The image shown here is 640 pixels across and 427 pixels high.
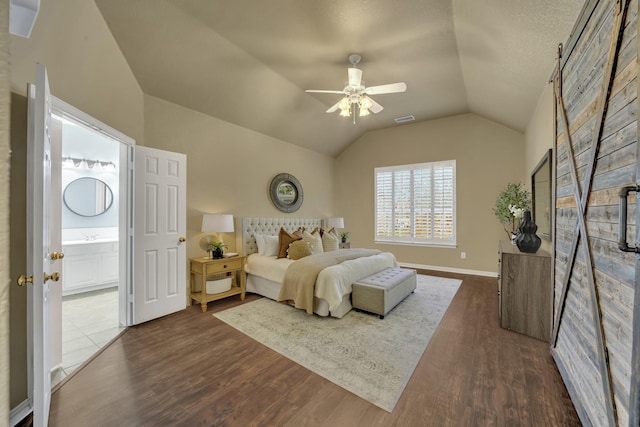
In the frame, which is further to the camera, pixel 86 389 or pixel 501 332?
pixel 501 332

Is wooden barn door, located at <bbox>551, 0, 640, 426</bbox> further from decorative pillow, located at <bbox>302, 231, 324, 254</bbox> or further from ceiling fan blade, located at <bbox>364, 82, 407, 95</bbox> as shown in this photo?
decorative pillow, located at <bbox>302, 231, 324, 254</bbox>

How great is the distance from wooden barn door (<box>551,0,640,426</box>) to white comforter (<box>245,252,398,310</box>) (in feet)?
6.77

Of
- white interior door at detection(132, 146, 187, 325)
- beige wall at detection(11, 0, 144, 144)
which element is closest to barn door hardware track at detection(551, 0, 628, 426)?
beige wall at detection(11, 0, 144, 144)

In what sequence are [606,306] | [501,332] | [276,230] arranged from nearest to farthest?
[606,306], [501,332], [276,230]

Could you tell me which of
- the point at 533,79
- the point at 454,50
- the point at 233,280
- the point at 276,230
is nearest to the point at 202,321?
the point at 233,280

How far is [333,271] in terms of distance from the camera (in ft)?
10.8

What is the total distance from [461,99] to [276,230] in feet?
13.9

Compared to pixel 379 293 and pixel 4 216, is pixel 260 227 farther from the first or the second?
pixel 4 216

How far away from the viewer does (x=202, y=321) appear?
10.6ft

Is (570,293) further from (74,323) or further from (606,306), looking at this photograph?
(74,323)

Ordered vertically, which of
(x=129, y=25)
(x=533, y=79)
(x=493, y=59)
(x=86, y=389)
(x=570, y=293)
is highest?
(x=129, y=25)

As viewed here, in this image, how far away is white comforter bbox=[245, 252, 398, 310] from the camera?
125 inches

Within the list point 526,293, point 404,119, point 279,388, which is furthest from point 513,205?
point 279,388

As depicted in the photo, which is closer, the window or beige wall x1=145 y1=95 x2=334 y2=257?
beige wall x1=145 y1=95 x2=334 y2=257
